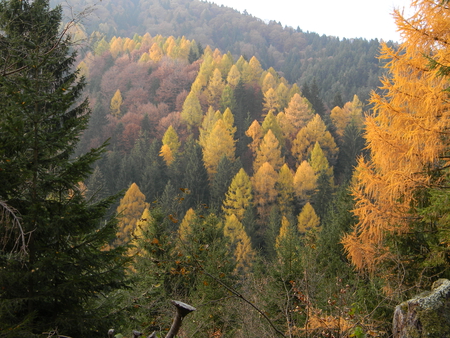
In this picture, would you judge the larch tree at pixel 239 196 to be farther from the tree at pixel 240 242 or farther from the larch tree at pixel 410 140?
the larch tree at pixel 410 140

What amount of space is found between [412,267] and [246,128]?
50.4 m

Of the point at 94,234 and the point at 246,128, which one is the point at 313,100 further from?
the point at 94,234

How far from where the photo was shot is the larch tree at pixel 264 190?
44041 millimetres

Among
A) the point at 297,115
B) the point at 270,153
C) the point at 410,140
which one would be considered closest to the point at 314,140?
the point at 297,115

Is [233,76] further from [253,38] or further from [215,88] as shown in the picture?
[253,38]

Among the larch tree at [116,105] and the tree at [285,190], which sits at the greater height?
the larch tree at [116,105]

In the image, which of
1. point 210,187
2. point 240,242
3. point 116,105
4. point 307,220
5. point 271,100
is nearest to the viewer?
point 240,242

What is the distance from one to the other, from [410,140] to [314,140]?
48.3 m

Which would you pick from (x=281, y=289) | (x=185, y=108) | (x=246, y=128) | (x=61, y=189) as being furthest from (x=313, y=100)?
(x=61, y=189)

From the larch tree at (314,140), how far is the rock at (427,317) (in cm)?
5068

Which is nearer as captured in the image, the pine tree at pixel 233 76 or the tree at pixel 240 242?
the tree at pixel 240 242

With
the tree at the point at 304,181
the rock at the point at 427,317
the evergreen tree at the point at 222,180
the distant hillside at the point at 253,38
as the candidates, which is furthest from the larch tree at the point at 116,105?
the rock at the point at 427,317

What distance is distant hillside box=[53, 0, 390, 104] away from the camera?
108 m

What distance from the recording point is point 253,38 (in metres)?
144
